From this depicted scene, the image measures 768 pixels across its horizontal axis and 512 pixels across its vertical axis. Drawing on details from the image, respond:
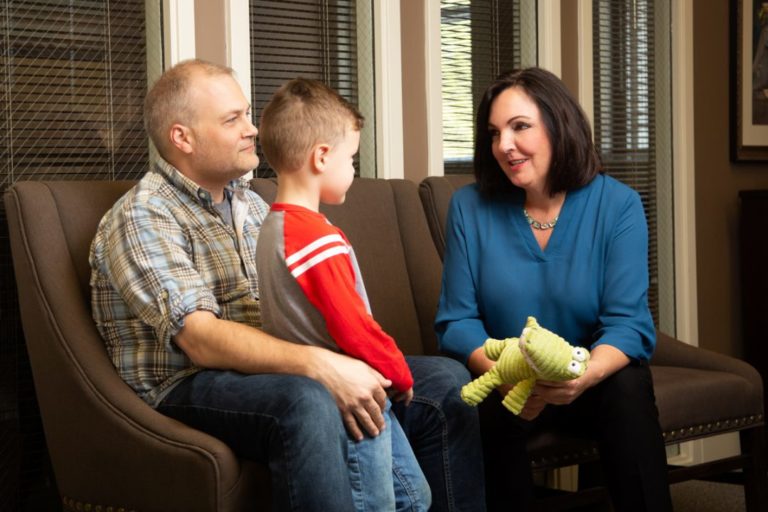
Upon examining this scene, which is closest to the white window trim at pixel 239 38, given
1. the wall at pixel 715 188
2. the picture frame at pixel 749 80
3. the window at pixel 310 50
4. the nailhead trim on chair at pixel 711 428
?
the window at pixel 310 50

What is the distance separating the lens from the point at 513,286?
91.4 inches

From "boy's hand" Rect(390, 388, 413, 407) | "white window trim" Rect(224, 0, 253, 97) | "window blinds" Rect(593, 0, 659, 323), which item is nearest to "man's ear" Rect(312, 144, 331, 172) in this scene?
"boy's hand" Rect(390, 388, 413, 407)

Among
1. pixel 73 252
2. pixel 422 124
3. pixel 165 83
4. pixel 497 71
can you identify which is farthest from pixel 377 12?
pixel 73 252

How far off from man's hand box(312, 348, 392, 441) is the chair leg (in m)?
1.31

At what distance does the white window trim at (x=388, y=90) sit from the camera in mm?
3152

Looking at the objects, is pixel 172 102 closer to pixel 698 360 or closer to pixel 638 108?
pixel 698 360

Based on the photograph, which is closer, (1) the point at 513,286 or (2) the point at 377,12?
(1) the point at 513,286

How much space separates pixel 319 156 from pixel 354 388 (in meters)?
0.42

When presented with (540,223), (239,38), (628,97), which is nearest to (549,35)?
(628,97)

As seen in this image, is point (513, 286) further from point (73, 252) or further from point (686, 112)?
point (686, 112)

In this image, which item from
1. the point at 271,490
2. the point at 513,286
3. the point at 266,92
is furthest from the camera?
the point at 266,92

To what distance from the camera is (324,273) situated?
179cm

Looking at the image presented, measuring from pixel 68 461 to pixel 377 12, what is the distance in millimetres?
1659

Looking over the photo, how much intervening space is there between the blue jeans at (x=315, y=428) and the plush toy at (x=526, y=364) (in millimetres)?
87
